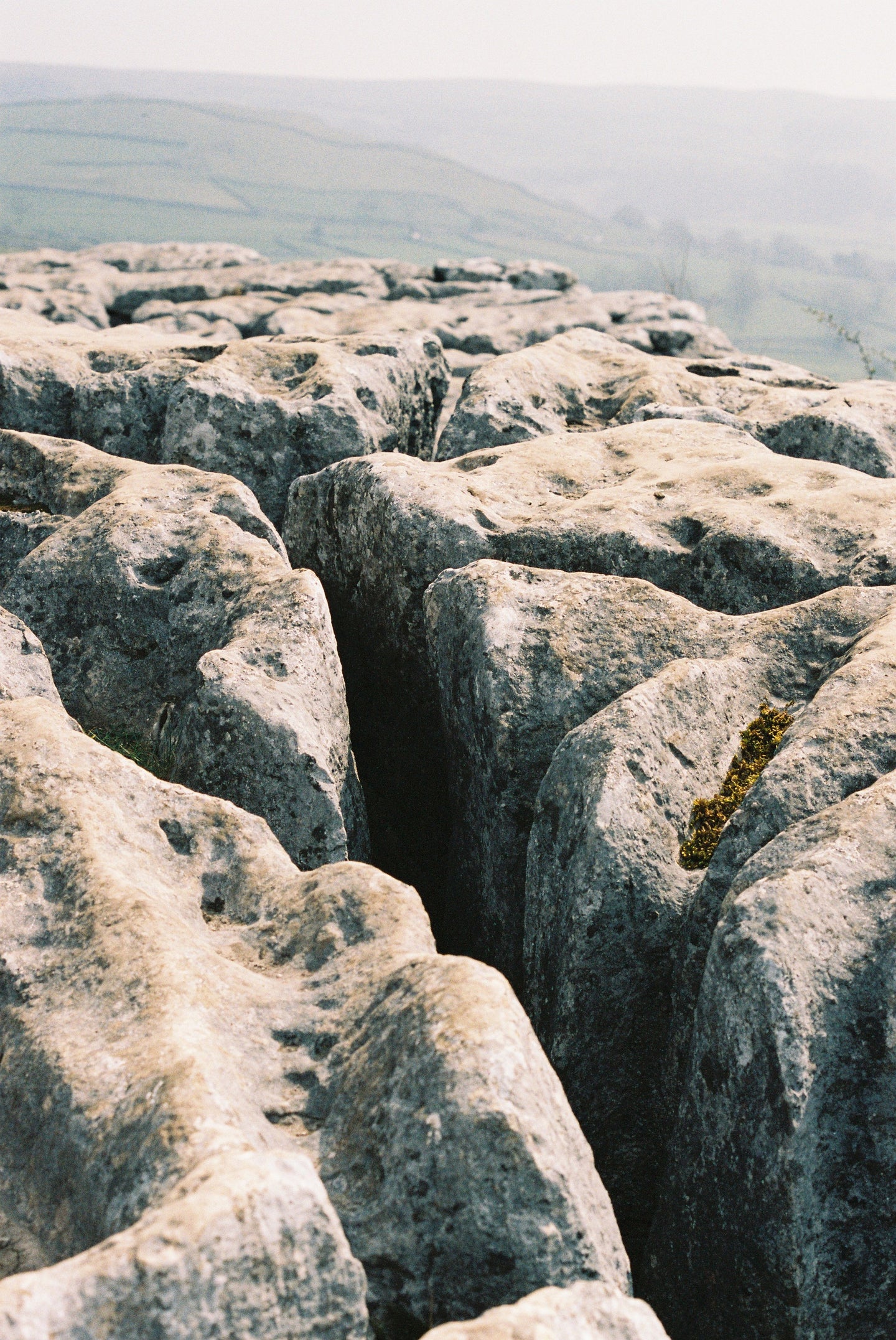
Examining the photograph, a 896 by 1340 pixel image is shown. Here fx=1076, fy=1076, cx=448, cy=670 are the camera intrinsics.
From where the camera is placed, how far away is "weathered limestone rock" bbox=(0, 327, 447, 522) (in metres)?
22.5

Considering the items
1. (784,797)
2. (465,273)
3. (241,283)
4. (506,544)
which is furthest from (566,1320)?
(465,273)

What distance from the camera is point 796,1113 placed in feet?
29.0

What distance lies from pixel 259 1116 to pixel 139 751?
360 inches

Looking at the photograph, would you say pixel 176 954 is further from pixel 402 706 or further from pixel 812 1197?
pixel 402 706

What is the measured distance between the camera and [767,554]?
1588 centimetres

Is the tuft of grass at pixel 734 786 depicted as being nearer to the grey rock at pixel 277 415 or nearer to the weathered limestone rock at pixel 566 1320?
the weathered limestone rock at pixel 566 1320

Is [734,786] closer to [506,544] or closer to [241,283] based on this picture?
[506,544]

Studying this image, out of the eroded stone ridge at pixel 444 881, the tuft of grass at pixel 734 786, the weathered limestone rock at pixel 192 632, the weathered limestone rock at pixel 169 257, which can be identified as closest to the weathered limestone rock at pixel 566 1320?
the eroded stone ridge at pixel 444 881

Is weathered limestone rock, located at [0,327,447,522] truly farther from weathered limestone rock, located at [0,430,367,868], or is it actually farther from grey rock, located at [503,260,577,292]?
grey rock, located at [503,260,577,292]

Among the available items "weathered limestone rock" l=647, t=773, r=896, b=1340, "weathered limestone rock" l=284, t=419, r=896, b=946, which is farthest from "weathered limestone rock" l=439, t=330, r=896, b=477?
"weathered limestone rock" l=647, t=773, r=896, b=1340

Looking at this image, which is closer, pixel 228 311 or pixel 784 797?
pixel 784 797

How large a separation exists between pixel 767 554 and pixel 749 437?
22.6 ft

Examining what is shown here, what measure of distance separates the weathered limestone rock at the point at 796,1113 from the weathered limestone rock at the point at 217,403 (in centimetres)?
1583

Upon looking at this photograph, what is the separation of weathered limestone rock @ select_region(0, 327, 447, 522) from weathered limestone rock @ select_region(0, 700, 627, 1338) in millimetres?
13460
